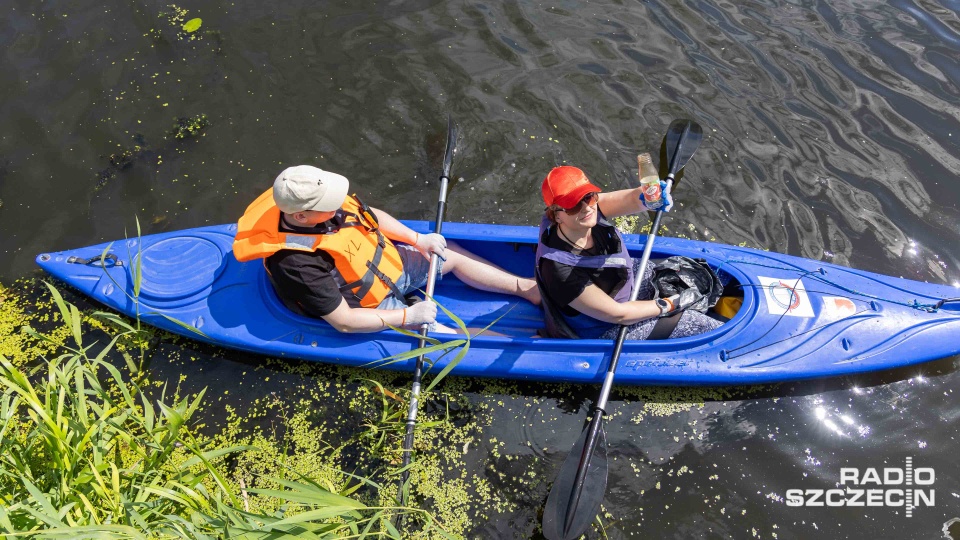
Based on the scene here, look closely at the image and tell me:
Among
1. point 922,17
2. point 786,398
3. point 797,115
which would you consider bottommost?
point 786,398

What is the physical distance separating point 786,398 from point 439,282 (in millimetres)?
2139

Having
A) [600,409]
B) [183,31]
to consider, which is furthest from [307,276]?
[183,31]

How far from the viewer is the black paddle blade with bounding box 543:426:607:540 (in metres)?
3.01

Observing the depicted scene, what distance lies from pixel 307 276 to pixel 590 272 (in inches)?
53.9

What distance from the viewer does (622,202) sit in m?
3.19

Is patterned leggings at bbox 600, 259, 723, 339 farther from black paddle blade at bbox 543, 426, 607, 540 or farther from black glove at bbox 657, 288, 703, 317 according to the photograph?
black paddle blade at bbox 543, 426, 607, 540

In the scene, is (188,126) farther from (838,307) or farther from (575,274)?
(838,307)

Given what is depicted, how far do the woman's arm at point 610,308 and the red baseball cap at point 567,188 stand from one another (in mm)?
464

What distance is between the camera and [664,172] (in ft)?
13.1

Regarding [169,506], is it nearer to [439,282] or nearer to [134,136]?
[439,282]

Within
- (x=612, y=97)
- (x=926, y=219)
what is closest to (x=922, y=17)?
(x=926, y=219)
